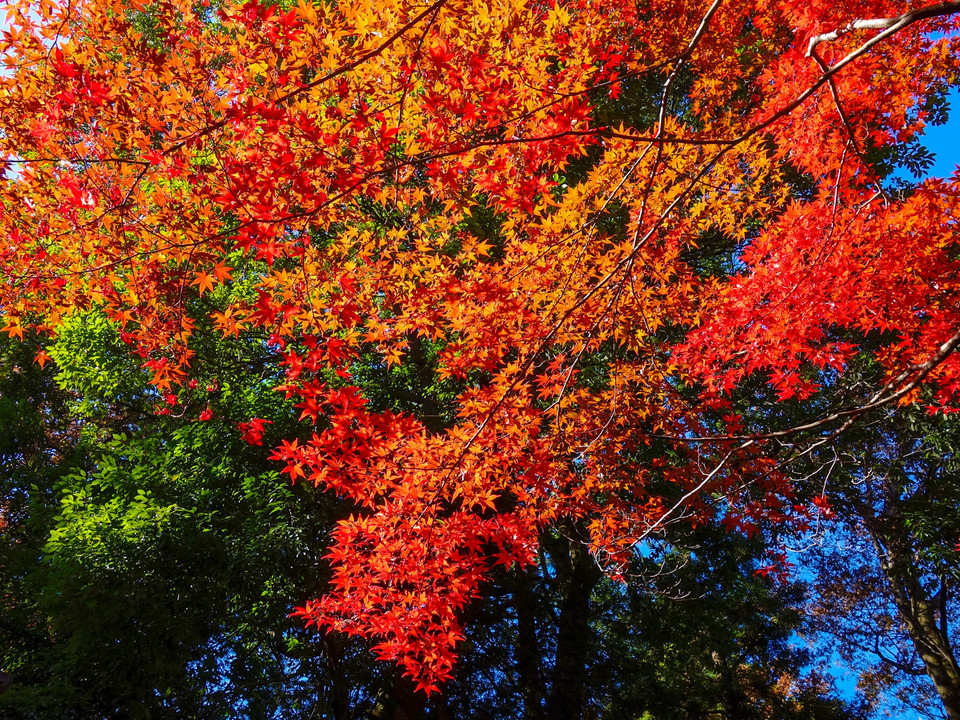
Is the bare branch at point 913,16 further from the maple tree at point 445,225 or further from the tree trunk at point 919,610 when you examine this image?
the tree trunk at point 919,610

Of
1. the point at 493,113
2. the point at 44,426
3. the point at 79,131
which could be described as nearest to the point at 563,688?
the point at 493,113

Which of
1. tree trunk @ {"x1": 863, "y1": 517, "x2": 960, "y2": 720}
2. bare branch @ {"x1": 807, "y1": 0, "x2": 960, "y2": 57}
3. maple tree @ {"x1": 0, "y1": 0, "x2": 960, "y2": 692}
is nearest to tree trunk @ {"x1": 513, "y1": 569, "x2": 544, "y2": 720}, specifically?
maple tree @ {"x1": 0, "y1": 0, "x2": 960, "y2": 692}

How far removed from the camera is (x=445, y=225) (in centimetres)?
476

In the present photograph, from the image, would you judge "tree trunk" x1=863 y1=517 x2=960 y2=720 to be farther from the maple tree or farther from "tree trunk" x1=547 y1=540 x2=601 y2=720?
the maple tree

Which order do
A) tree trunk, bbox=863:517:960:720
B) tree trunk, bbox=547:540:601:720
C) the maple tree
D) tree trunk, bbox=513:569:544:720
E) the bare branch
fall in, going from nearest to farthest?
the bare branch, the maple tree, tree trunk, bbox=547:540:601:720, tree trunk, bbox=513:569:544:720, tree trunk, bbox=863:517:960:720

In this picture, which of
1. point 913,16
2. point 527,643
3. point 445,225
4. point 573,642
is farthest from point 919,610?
point 913,16

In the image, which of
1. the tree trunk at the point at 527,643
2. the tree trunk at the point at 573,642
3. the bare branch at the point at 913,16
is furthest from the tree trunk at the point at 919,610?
the bare branch at the point at 913,16

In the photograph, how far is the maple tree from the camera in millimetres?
3035

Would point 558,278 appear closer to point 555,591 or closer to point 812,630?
point 555,591

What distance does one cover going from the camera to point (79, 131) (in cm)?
340

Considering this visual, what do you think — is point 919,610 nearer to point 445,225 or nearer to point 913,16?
point 445,225

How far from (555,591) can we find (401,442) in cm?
723

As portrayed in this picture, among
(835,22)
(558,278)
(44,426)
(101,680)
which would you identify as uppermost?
(44,426)

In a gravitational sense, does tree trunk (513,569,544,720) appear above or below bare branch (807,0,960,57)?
above
